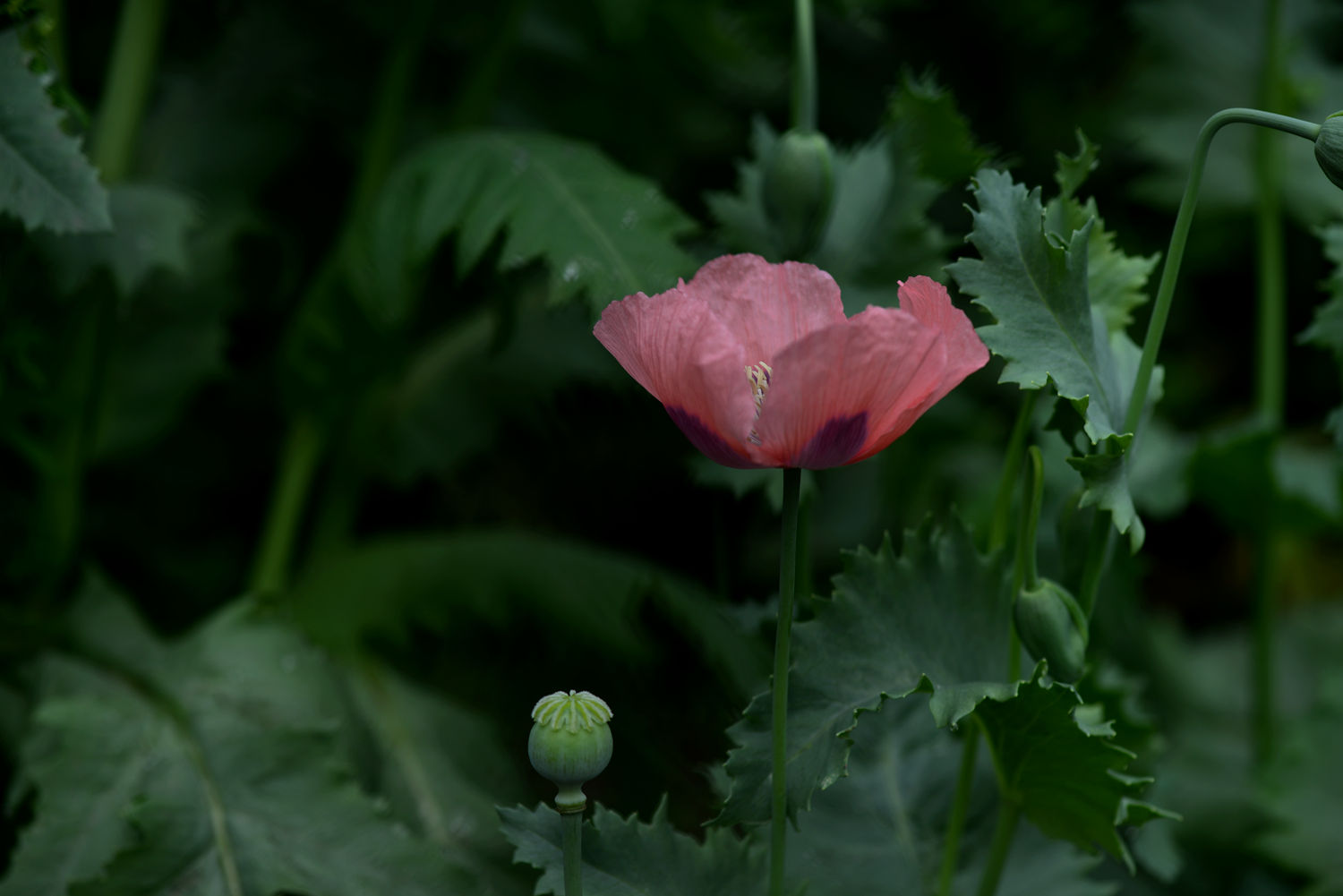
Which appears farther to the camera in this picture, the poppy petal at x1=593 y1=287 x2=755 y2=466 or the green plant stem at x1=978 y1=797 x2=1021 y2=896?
the green plant stem at x1=978 y1=797 x2=1021 y2=896

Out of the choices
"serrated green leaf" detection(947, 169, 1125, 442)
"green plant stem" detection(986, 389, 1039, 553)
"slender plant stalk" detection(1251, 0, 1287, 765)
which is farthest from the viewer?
"slender plant stalk" detection(1251, 0, 1287, 765)

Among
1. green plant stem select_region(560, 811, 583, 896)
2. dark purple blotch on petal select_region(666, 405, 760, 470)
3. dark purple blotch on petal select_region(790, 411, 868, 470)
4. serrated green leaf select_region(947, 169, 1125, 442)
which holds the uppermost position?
serrated green leaf select_region(947, 169, 1125, 442)

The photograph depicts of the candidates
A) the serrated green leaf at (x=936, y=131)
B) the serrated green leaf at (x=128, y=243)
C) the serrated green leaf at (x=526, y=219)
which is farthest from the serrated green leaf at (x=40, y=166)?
the serrated green leaf at (x=936, y=131)

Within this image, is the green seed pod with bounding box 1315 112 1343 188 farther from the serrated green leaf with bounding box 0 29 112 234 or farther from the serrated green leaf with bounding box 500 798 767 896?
the serrated green leaf with bounding box 0 29 112 234

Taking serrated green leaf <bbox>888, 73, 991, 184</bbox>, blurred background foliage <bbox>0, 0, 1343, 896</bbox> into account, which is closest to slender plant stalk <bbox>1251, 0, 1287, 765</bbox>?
blurred background foliage <bbox>0, 0, 1343, 896</bbox>

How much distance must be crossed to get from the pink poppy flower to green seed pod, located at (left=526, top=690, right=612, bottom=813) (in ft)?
0.48

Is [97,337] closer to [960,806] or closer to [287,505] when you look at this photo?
[287,505]

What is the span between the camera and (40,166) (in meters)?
0.82

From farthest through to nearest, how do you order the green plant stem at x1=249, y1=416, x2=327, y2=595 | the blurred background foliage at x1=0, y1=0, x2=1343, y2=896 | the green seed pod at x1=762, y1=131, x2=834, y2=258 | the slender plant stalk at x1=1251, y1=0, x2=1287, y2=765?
the slender plant stalk at x1=1251, y1=0, x2=1287, y2=765, the green plant stem at x1=249, y1=416, x2=327, y2=595, the blurred background foliage at x1=0, y1=0, x2=1343, y2=896, the green seed pod at x1=762, y1=131, x2=834, y2=258

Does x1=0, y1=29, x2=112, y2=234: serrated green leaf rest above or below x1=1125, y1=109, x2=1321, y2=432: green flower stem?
below

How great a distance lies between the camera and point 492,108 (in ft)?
5.16

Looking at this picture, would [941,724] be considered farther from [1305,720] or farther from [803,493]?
[1305,720]

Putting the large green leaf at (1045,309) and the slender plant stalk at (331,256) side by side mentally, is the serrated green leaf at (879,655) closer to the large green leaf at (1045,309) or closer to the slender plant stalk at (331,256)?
the large green leaf at (1045,309)

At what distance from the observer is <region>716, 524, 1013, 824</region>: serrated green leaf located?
670mm
